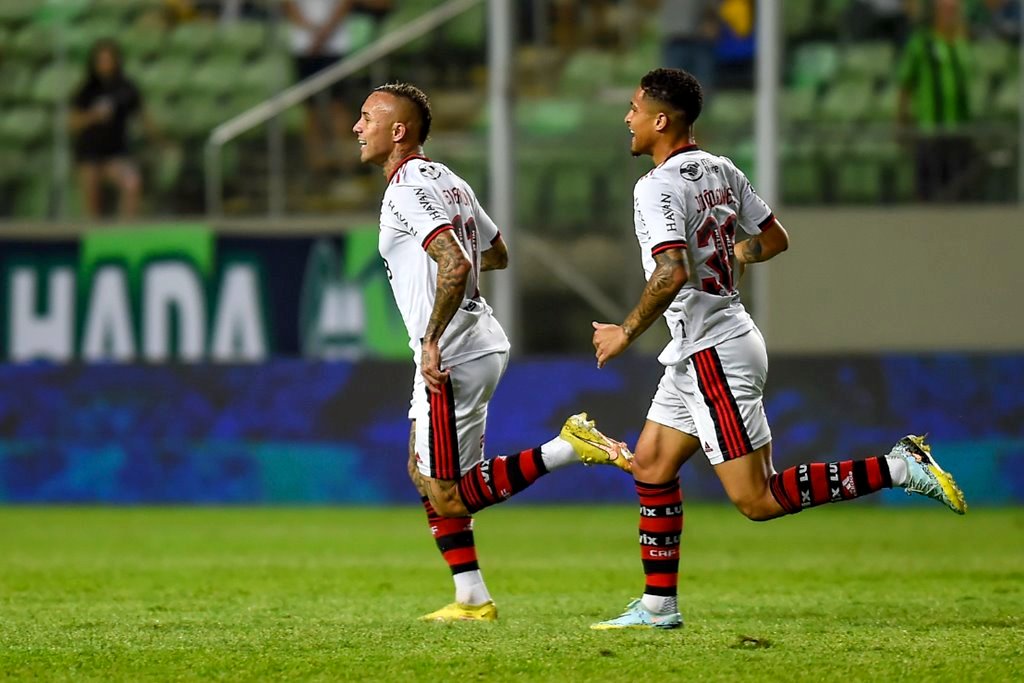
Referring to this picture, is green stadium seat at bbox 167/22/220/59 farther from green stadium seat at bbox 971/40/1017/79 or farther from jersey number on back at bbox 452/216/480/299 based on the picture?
jersey number on back at bbox 452/216/480/299

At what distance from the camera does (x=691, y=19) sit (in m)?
14.9

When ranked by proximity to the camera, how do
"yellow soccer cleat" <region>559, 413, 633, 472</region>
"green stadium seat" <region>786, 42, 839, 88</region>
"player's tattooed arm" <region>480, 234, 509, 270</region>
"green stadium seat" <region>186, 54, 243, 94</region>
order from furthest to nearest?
1. "green stadium seat" <region>186, 54, 243, 94</region>
2. "green stadium seat" <region>786, 42, 839, 88</region>
3. "player's tattooed arm" <region>480, 234, 509, 270</region>
4. "yellow soccer cleat" <region>559, 413, 633, 472</region>

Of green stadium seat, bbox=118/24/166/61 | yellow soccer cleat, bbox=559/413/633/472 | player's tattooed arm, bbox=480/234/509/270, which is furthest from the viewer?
green stadium seat, bbox=118/24/166/61

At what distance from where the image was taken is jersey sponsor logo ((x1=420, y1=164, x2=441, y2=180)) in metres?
6.65

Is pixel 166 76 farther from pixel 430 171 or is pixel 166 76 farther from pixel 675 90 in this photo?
pixel 675 90

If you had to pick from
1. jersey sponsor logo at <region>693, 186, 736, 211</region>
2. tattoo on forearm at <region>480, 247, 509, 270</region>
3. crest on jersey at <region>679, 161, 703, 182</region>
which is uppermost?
crest on jersey at <region>679, 161, 703, 182</region>

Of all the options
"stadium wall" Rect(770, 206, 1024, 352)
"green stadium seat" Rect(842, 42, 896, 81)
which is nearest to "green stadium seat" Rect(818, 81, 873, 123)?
"green stadium seat" Rect(842, 42, 896, 81)

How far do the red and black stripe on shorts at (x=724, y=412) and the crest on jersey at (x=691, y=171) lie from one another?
0.67 meters

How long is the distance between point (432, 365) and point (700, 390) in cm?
99

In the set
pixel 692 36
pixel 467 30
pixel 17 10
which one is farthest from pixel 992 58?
pixel 17 10

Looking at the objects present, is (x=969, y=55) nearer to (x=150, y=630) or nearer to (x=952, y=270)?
(x=952, y=270)

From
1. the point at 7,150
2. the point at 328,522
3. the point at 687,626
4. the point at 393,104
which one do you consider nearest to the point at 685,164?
the point at 393,104

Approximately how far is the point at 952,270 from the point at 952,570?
224 inches

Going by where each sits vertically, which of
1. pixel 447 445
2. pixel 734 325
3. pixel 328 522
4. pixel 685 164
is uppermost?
pixel 685 164
